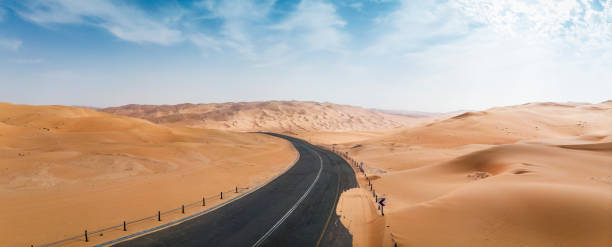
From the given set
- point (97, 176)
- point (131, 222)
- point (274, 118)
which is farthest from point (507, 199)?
point (274, 118)

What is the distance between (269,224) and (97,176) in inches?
752

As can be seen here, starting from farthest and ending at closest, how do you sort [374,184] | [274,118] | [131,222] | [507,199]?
[274,118], [374,184], [131,222], [507,199]

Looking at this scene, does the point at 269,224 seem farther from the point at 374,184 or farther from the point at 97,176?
the point at 97,176

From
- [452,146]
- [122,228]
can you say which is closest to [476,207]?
[122,228]

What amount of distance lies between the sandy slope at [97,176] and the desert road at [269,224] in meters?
3.87

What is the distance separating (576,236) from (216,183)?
81.7ft

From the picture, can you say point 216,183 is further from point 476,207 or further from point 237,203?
point 476,207

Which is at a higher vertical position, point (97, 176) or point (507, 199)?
point (507, 199)

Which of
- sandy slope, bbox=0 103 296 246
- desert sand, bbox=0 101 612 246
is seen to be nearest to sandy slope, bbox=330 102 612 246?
desert sand, bbox=0 101 612 246

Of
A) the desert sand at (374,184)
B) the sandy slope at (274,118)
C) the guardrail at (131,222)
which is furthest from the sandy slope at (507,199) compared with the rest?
the sandy slope at (274,118)

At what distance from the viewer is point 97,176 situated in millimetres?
24312

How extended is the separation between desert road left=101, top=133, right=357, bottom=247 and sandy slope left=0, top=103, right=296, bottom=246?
3.87 m

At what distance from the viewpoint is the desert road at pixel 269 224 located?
13.3 m

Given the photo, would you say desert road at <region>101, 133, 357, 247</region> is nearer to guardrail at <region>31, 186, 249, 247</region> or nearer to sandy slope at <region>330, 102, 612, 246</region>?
guardrail at <region>31, 186, 249, 247</region>
